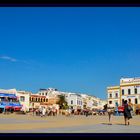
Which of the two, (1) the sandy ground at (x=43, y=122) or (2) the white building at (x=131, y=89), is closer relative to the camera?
(1) the sandy ground at (x=43, y=122)

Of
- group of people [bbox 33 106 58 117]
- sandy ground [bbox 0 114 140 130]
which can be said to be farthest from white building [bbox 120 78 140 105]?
sandy ground [bbox 0 114 140 130]

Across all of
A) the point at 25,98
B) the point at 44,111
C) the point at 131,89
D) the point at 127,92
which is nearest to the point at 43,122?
the point at 44,111

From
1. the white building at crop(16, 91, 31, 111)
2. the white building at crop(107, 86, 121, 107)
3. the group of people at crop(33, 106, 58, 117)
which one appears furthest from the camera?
the white building at crop(16, 91, 31, 111)

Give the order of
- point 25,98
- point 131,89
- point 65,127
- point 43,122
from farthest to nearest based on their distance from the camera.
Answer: point 25,98
point 131,89
point 43,122
point 65,127

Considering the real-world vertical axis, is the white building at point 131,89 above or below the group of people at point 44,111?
above

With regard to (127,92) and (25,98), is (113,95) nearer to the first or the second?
(127,92)

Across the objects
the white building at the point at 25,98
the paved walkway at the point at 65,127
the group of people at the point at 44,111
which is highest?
the white building at the point at 25,98

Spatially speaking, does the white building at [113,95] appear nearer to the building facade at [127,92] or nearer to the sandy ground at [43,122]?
the building facade at [127,92]

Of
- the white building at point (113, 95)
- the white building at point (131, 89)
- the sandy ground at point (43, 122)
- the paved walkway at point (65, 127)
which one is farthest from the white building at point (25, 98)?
the paved walkway at point (65, 127)

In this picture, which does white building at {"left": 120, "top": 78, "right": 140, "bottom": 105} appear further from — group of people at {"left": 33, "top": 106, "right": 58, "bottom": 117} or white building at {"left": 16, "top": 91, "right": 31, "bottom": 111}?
group of people at {"left": 33, "top": 106, "right": 58, "bottom": 117}

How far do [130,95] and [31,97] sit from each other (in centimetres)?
3213

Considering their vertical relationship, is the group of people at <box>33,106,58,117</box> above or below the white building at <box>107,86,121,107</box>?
below
